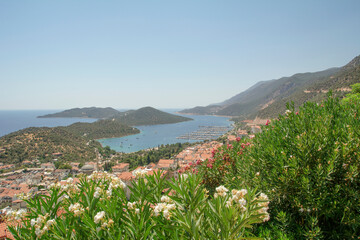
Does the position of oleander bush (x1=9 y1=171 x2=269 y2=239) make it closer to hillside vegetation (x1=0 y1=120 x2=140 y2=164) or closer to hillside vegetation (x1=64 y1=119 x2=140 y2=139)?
hillside vegetation (x1=0 y1=120 x2=140 y2=164)

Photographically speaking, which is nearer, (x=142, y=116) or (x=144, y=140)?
(x=144, y=140)

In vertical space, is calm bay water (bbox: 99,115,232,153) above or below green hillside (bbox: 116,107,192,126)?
below

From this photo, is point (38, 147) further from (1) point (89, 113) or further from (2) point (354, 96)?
(1) point (89, 113)

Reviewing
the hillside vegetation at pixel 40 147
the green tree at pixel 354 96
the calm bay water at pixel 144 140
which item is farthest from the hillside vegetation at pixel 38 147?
the green tree at pixel 354 96

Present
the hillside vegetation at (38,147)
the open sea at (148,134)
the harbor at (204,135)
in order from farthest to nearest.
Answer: the harbor at (204,135) < the open sea at (148,134) < the hillside vegetation at (38,147)

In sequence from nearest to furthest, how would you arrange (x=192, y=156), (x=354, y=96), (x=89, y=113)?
(x=354, y=96)
(x=192, y=156)
(x=89, y=113)

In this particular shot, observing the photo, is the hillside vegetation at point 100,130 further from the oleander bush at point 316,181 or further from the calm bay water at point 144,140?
the oleander bush at point 316,181

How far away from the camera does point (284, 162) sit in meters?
2.36

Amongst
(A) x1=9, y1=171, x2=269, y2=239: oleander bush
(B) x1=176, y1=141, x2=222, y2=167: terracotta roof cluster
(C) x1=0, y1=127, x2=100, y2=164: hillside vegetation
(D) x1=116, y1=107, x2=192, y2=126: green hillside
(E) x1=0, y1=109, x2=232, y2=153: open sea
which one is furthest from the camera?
(D) x1=116, y1=107, x2=192, y2=126: green hillside

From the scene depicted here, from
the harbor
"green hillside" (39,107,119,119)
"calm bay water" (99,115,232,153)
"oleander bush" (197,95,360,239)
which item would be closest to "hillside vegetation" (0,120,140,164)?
"calm bay water" (99,115,232,153)

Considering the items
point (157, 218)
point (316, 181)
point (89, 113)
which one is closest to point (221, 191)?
point (157, 218)

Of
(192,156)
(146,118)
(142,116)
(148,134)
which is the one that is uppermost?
(142,116)

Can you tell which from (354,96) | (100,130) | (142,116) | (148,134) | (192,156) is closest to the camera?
(354,96)

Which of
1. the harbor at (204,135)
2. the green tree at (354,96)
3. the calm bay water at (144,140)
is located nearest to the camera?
the green tree at (354,96)
